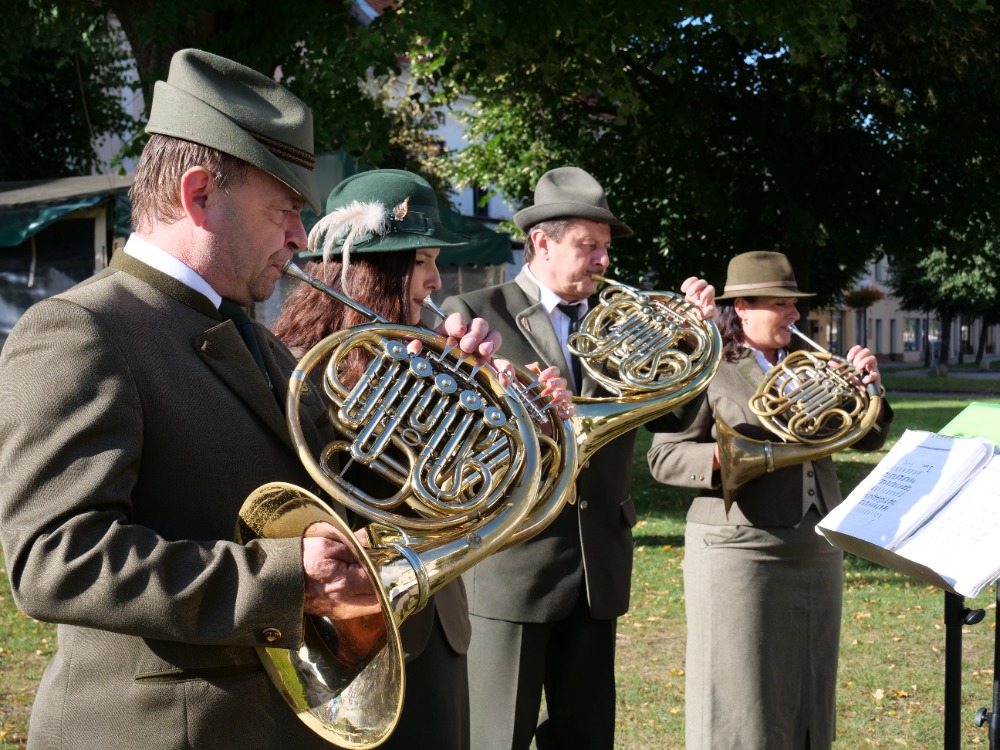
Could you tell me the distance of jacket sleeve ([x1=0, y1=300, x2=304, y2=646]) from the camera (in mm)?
1614

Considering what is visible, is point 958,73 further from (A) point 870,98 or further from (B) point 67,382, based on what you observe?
(B) point 67,382

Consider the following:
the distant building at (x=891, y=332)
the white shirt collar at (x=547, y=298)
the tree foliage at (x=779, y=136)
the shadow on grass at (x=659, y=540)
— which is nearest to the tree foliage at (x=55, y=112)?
the tree foliage at (x=779, y=136)

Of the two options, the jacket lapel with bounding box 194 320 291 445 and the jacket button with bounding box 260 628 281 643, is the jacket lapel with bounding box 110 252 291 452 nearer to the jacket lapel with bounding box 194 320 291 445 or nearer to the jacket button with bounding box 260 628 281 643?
the jacket lapel with bounding box 194 320 291 445

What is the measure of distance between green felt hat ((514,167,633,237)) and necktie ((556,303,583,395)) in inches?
11.9

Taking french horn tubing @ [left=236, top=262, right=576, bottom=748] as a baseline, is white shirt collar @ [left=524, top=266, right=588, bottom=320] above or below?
above

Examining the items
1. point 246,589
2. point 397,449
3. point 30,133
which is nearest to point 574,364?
point 397,449

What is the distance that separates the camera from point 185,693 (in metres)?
1.77

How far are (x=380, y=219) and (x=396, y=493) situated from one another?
3.04 feet

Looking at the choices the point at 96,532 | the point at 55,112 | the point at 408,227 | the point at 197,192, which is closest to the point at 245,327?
the point at 197,192

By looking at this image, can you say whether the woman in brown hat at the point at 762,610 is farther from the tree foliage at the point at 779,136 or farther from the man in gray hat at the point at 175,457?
the tree foliage at the point at 779,136

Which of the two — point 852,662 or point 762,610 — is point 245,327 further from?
point 852,662

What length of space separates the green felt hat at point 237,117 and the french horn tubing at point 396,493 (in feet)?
0.71

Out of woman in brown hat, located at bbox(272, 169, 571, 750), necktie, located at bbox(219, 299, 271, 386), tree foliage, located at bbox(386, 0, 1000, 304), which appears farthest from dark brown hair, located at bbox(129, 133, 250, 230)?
tree foliage, located at bbox(386, 0, 1000, 304)

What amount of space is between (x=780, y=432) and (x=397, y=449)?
204 centimetres
